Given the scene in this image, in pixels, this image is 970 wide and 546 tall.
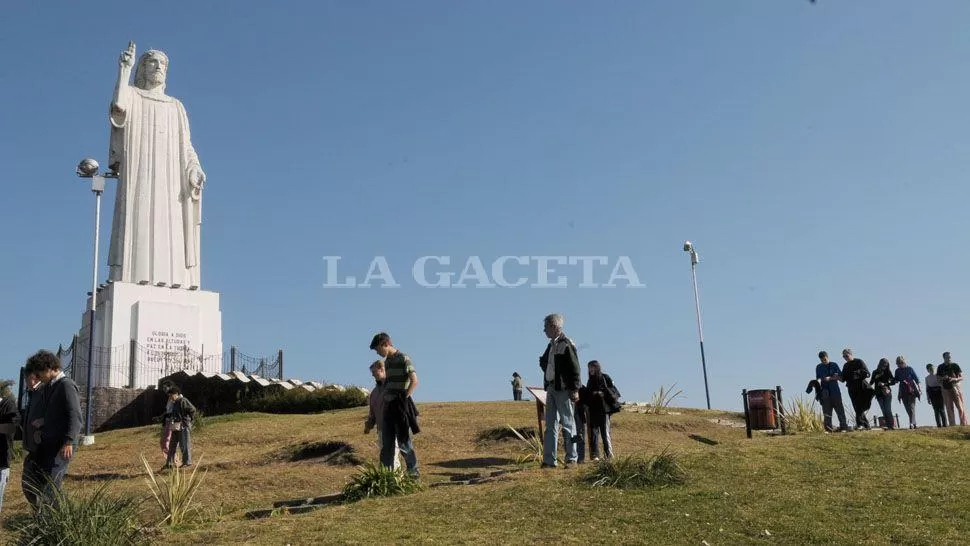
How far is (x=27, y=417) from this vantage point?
8.48 metres

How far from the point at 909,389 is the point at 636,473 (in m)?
10.2

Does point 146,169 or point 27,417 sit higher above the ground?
point 146,169

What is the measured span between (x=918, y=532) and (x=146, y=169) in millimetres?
27978

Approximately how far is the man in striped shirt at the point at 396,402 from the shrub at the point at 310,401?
1333 centimetres

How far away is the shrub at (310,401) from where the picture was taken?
2394 centimetres

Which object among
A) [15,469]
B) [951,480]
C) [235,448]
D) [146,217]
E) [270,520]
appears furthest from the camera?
[146,217]

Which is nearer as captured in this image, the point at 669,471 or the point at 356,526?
the point at 356,526

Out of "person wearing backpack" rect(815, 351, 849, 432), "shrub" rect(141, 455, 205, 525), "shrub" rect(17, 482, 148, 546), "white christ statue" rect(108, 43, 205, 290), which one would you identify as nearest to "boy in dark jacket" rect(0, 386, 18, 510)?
"shrub" rect(17, 482, 148, 546)

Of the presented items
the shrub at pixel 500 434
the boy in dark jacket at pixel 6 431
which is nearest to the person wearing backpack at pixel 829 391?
the shrub at pixel 500 434

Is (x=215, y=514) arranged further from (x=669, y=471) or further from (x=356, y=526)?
(x=669, y=471)

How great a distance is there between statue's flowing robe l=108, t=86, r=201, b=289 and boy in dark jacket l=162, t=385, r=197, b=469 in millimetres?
16581

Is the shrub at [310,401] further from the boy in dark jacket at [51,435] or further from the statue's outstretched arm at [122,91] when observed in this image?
the boy in dark jacket at [51,435]

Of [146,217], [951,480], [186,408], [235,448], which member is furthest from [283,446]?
[146,217]

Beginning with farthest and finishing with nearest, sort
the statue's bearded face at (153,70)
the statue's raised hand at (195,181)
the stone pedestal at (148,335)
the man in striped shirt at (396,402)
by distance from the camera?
the statue's bearded face at (153,70) → the statue's raised hand at (195,181) → the stone pedestal at (148,335) → the man in striped shirt at (396,402)
